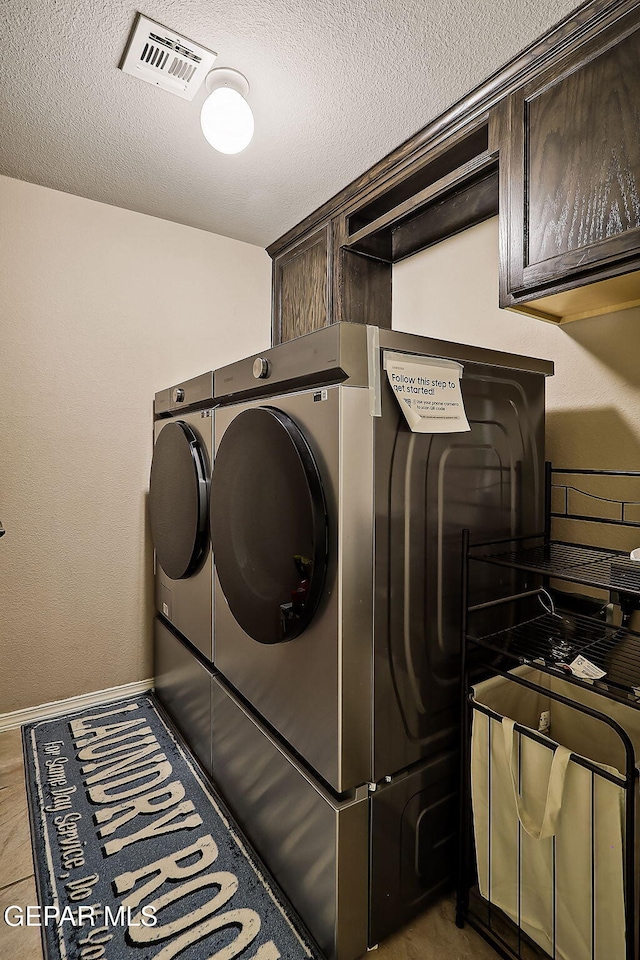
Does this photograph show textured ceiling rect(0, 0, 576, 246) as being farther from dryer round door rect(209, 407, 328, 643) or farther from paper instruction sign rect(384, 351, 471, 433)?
dryer round door rect(209, 407, 328, 643)

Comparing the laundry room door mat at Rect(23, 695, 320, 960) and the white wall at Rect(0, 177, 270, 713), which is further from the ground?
the white wall at Rect(0, 177, 270, 713)

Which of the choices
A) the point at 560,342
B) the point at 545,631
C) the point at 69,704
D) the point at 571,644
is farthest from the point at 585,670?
the point at 69,704

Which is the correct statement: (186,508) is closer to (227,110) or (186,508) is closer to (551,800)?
(227,110)

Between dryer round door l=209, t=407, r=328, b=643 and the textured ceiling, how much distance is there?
110 centimetres

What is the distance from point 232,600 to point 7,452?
143 cm

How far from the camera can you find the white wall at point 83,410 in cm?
233

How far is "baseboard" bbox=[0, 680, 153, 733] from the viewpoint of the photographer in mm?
2322

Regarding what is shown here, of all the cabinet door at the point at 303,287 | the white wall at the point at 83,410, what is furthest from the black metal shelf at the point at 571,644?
the white wall at the point at 83,410

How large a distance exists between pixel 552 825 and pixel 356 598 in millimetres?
635

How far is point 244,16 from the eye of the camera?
55.9 inches

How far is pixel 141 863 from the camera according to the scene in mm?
1547

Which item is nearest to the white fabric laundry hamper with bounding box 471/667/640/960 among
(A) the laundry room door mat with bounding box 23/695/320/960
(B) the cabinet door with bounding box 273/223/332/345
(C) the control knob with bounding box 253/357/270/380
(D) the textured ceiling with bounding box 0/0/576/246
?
(A) the laundry room door mat with bounding box 23/695/320/960

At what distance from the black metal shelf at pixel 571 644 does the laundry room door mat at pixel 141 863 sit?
0.93 metres

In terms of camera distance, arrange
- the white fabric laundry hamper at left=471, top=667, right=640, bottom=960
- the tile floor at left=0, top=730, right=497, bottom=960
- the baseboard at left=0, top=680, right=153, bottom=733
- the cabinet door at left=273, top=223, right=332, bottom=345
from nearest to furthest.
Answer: the white fabric laundry hamper at left=471, top=667, right=640, bottom=960
the tile floor at left=0, top=730, right=497, bottom=960
the baseboard at left=0, top=680, right=153, bottom=733
the cabinet door at left=273, top=223, right=332, bottom=345
